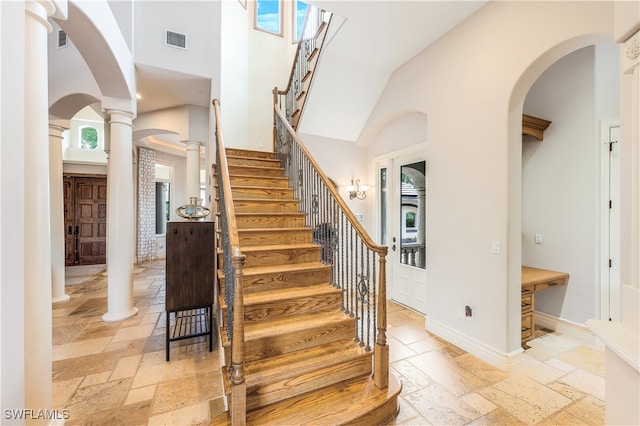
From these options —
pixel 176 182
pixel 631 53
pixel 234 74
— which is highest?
pixel 234 74

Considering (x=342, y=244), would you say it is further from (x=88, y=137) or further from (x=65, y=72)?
(x=88, y=137)

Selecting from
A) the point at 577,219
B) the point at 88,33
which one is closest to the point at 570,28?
the point at 577,219

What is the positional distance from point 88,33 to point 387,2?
2.91 metres

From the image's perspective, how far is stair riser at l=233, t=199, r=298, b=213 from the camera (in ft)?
11.3

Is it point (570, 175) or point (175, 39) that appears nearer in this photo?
point (570, 175)

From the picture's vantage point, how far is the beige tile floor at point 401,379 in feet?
6.71

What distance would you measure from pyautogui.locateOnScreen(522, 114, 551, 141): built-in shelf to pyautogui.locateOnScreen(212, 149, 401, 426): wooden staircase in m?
2.85

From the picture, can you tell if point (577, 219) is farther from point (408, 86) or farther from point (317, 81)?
point (317, 81)

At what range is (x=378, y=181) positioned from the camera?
498 centimetres

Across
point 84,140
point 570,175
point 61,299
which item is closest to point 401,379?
point 570,175

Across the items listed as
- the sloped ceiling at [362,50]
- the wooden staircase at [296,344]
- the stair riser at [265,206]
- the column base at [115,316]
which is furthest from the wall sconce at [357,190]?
the column base at [115,316]

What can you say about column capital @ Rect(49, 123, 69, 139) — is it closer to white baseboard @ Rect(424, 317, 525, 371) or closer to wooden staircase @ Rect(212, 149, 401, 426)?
wooden staircase @ Rect(212, 149, 401, 426)

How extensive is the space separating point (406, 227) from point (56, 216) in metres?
5.86

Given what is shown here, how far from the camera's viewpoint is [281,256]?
2.90 meters
